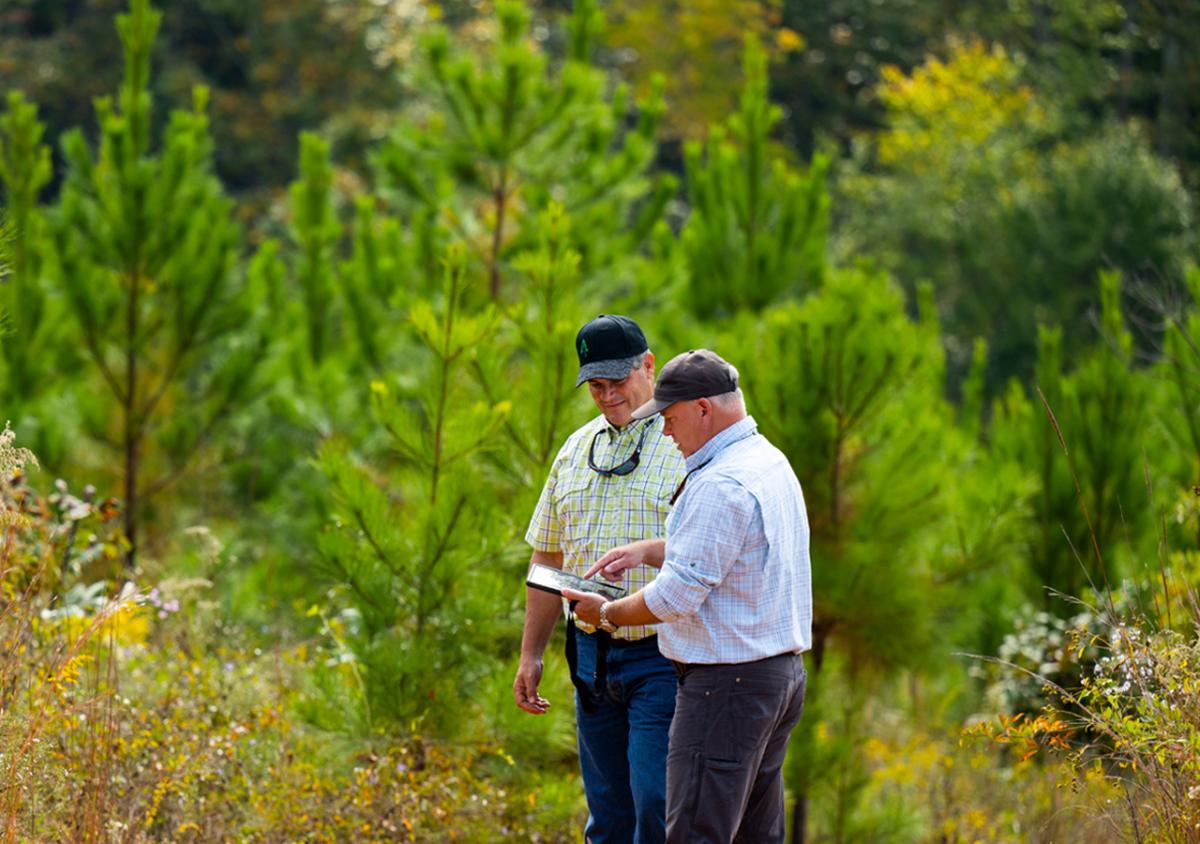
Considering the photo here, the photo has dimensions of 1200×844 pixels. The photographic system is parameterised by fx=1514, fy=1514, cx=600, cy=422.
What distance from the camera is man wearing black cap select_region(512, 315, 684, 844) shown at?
369cm

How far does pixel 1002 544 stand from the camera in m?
7.56

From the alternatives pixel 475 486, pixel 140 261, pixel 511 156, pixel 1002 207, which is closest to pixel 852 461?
pixel 475 486

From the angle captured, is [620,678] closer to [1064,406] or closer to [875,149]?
[1064,406]

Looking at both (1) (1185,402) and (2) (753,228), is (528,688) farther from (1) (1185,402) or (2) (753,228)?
(2) (753,228)

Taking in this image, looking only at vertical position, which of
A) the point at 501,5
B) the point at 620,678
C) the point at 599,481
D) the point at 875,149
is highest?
the point at 501,5

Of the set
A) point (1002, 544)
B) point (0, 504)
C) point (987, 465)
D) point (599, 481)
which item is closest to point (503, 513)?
point (599, 481)

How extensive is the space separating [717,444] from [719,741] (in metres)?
0.66

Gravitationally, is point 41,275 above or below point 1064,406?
above

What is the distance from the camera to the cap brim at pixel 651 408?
11.2 ft

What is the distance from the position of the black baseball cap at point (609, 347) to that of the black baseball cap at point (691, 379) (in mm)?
378

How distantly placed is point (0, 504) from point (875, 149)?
89.5 feet

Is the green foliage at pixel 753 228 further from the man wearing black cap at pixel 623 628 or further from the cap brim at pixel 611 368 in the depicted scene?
the cap brim at pixel 611 368

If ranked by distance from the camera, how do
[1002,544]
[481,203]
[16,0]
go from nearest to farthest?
[1002,544]
[481,203]
[16,0]

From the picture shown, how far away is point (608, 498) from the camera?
3820 mm
